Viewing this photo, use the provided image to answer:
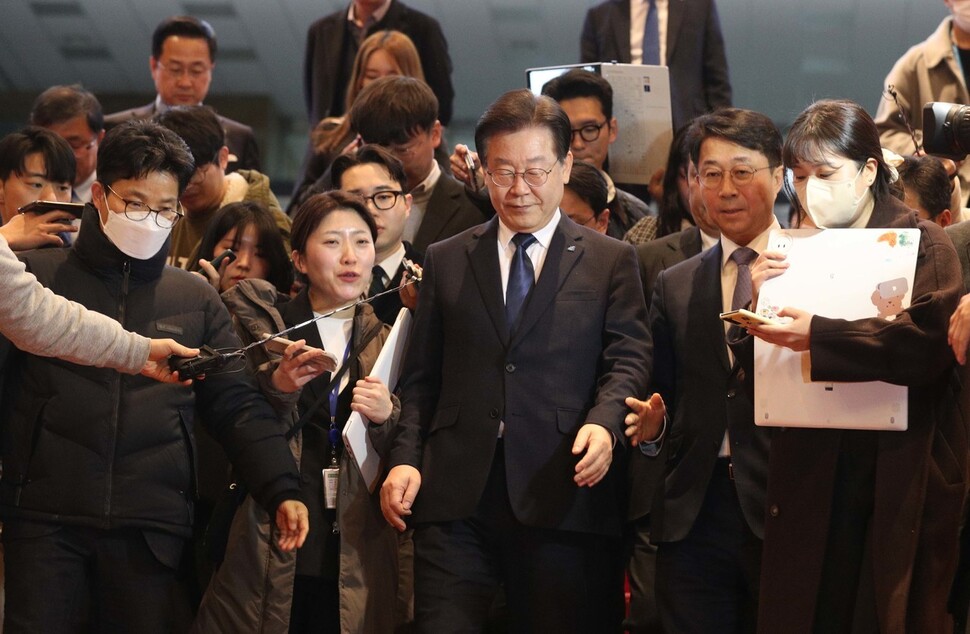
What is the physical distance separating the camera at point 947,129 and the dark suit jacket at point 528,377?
2.93 feet

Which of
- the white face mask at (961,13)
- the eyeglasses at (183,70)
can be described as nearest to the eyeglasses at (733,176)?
the white face mask at (961,13)

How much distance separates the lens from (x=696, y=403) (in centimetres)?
372

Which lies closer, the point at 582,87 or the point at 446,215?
the point at 446,215

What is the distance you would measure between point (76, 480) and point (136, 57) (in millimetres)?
7855

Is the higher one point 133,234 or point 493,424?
point 133,234

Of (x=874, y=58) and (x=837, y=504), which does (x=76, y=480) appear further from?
(x=874, y=58)

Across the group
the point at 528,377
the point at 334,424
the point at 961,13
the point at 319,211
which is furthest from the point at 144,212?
the point at 961,13

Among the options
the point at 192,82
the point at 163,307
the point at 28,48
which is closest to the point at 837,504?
the point at 163,307

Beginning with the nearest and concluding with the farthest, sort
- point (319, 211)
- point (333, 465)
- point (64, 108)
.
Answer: point (333, 465)
point (319, 211)
point (64, 108)

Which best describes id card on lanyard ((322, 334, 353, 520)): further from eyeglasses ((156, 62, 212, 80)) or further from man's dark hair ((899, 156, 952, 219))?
eyeglasses ((156, 62, 212, 80))

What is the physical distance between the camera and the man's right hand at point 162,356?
355 cm

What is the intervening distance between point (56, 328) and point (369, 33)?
3769 millimetres

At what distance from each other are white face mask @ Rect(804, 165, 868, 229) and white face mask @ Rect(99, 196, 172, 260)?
1.89 m

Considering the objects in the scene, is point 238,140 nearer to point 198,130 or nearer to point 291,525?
point 198,130
